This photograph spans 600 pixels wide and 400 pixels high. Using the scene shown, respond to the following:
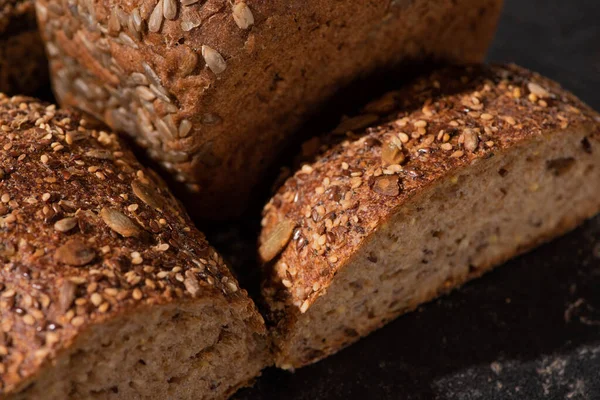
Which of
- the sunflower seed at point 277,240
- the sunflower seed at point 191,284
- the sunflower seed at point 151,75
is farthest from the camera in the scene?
the sunflower seed at point 277,240

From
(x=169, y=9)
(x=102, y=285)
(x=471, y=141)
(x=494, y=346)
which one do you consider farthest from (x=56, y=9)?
(x=494, y=346)

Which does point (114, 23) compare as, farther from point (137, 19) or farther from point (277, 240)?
point (277, 240)

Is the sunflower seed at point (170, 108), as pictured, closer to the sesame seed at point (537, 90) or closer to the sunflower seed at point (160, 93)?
the sunflower seed at point (160, 93)

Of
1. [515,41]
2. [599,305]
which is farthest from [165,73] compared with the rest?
[515,41]

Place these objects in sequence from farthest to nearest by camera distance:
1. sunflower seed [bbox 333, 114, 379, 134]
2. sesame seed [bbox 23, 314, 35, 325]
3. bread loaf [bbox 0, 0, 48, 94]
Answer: bread loaf [bbox 0, 0, 48, 94]
sunflower seed [bbox 333, 114, 379, 134]
sesame seed [bbox 23, 314, 35, 325]

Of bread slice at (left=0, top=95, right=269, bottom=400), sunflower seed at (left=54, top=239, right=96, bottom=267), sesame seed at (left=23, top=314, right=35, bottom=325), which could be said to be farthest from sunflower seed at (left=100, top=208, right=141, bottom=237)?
sesame seed at (left=23, top=314, right=35, bottom=325)

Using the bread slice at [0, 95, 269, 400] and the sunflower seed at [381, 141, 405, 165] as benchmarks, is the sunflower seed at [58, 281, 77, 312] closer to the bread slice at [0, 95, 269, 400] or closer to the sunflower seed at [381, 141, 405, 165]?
the bread slice at [0, 95, 269, 400]

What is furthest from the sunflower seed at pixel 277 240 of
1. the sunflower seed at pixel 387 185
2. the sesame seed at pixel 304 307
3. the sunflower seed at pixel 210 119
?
the sunflower seed at pixel 210 119
